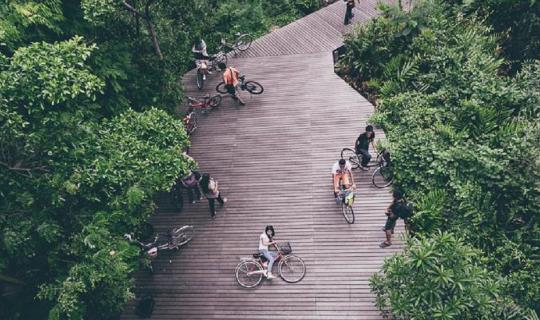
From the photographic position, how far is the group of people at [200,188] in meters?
14.6

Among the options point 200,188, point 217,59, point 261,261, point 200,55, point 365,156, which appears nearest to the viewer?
point 261,261

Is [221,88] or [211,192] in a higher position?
[221,88]

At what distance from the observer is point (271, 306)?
13125 millimetres

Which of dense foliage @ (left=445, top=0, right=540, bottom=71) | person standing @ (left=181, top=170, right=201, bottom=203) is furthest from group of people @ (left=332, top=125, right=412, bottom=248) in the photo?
dense foliage @ (left=445, top=0, right=540, bottom=71)

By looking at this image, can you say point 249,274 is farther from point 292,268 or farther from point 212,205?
point 212,205

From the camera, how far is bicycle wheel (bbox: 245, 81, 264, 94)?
19.2 m

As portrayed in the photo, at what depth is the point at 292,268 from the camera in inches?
538

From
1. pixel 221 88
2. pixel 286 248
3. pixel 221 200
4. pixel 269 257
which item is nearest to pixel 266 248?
pixel 269 257

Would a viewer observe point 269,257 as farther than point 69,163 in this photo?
Yes

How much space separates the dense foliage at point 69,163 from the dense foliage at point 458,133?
7460 millimetres

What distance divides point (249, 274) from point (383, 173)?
246 inches

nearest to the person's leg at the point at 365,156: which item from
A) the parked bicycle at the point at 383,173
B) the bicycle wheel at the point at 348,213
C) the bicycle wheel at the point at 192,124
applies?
the parked bicycle at the point at 383,173

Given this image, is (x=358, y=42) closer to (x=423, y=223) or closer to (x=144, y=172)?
(x=423, y=223)

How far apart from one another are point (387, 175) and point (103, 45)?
35.4ft
